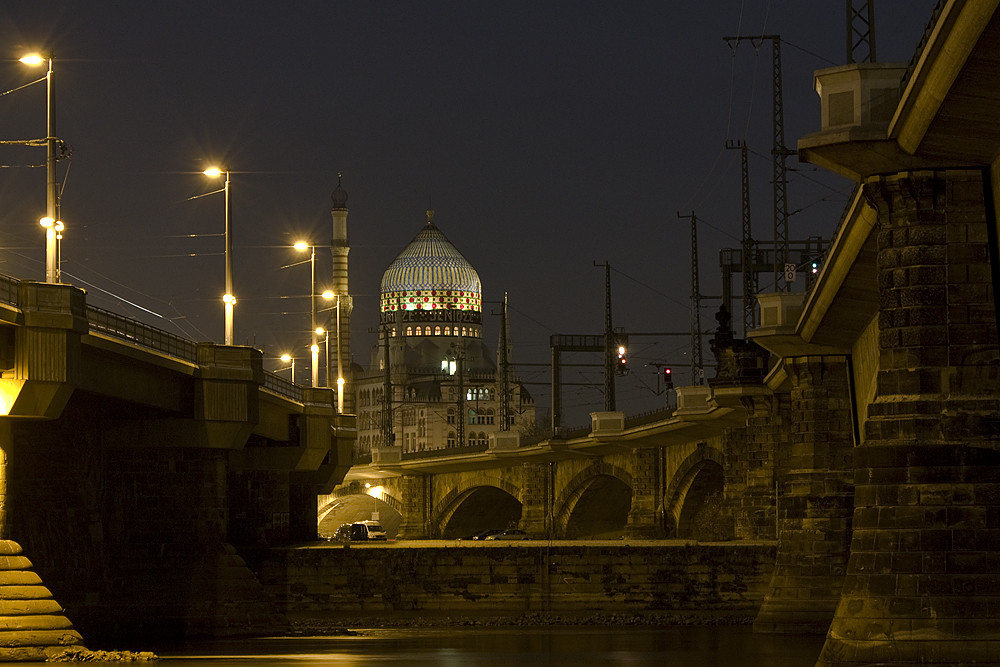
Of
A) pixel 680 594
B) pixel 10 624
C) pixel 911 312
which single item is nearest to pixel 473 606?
pixel 680 594

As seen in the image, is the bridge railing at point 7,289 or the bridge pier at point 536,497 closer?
the bridge railing at point 7,289

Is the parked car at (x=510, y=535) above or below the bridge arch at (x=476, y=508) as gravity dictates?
below

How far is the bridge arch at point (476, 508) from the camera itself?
124381 millimetres

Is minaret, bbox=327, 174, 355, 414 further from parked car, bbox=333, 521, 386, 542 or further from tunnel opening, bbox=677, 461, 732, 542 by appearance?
tunnel opening, bbox=677, 461, 732, 542

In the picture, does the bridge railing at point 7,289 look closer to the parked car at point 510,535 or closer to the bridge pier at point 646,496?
the bridge pier at point 646,496

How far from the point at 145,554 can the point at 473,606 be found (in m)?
15.7

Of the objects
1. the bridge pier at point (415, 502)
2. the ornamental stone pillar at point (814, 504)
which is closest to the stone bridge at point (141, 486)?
the ornamental stone pillar at point (814, 504)

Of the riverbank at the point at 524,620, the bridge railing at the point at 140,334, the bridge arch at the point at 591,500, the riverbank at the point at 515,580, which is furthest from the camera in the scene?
the bridge arch at the point at 591,500

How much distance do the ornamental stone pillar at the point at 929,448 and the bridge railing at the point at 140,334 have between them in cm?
2071

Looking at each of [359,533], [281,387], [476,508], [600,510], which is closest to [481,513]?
[476,508]

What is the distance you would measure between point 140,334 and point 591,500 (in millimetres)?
69485

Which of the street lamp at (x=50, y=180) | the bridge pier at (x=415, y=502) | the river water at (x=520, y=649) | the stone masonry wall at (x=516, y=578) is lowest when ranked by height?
the river water at (x=520, y=649)

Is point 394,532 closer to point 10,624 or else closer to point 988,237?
point 10,624

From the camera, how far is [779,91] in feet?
217
